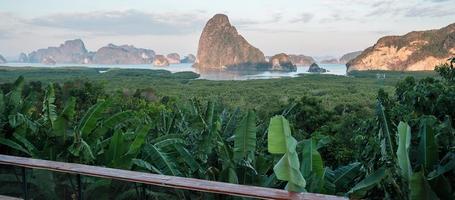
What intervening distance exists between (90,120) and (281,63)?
127527 millimetres

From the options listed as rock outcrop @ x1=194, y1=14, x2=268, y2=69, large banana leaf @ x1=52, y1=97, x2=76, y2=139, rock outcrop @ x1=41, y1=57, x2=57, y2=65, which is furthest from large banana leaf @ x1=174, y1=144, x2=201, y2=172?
rock outcrop @ x1=41, y1=57, x2=57, y2=65

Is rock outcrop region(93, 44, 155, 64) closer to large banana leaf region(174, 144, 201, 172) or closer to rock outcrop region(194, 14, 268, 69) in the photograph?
rock outcrop region(194, 14, 268, 69)

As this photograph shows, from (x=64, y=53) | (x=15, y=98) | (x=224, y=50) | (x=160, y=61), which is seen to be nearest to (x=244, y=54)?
(x=224, y=50)

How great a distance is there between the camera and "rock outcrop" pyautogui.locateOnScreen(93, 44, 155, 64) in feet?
521

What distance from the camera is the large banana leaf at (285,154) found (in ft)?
7.50

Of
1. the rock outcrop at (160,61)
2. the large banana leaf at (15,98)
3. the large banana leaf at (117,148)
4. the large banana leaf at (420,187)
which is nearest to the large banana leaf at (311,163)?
the large banana leaf at (420,187)

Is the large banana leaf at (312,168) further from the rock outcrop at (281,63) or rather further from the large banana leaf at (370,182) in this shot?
the rock outcrop at (281,63)

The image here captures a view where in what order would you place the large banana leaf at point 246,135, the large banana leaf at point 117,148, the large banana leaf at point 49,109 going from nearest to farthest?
the large banana leaf at point 246,135 → the large banana leaf at point 117,148 → the large banana leaf at point 49,109

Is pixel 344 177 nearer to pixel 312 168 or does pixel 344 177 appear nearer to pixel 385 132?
pixel 312 168

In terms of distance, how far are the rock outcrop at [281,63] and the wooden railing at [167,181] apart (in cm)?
12656

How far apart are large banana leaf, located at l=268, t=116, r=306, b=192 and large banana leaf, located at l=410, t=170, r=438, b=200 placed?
580 mm

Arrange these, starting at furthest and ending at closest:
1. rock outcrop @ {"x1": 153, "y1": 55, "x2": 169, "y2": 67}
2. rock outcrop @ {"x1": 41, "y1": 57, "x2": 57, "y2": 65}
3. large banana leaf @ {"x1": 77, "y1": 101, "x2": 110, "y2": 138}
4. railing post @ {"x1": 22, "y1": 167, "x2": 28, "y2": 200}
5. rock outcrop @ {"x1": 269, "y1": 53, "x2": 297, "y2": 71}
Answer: rock outcrop @ {"x1": 153, "y1": 55, "x2": 169, "y2": 67}, rock outcrop @ {"x1": 41, "y1": 57, "x2": 57, "y2": 65}, rock outcrop @ {"x1": 269, "y1": 53, "x2": 297, "y2": 71}, large banana leaf @ {"x1": 77, "y1": 101, "x2": 110, "y2": 138}, railing post @ {"x1": 22, "y1": 167, "x2": 28, "y2": 200}

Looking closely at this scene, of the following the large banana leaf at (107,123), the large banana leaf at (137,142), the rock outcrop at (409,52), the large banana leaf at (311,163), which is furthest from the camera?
the rock outcrop at (409,52)

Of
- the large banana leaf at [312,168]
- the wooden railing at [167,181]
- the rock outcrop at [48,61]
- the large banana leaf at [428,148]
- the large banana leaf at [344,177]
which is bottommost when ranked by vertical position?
the rock outcrop at [48,61]
